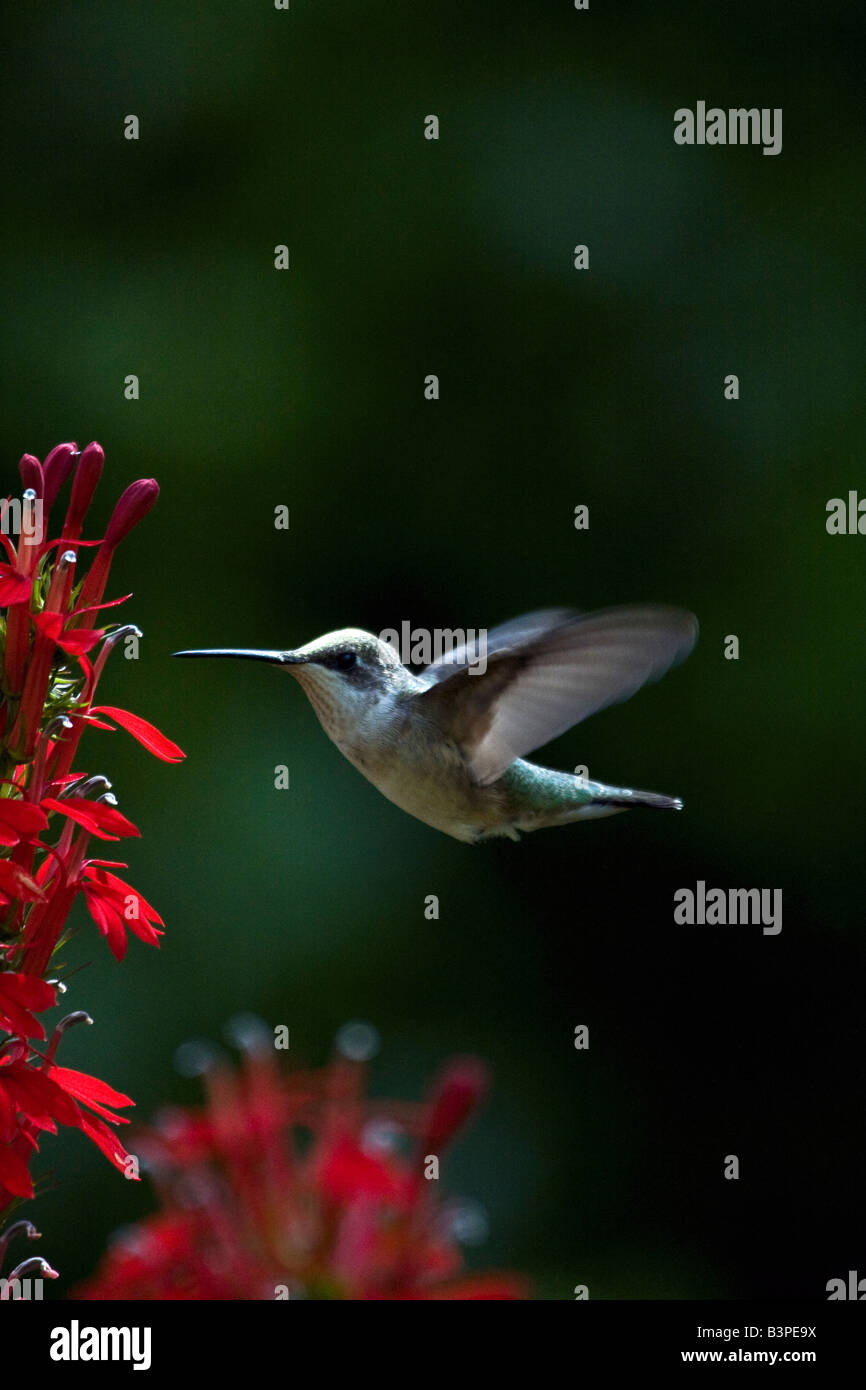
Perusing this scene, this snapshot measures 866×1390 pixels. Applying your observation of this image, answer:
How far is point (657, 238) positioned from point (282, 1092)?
2019 mm

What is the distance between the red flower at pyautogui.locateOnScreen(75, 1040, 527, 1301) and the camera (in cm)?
150

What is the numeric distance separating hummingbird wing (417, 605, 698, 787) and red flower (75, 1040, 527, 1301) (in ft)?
1.10

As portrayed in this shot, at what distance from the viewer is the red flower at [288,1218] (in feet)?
4.92

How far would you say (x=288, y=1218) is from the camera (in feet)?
5.19

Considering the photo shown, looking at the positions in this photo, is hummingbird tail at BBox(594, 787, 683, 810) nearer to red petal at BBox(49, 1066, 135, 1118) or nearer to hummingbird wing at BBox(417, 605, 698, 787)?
hummingbird wing at BBox(417, 605, 698, 787)

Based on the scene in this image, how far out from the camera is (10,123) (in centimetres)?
320

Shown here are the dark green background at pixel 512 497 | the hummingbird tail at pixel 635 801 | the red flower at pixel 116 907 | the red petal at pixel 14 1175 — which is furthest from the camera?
the dark green background at pixel 512 497

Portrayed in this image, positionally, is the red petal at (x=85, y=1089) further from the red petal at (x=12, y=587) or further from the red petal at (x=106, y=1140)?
the red petal at (x=12, y=587)

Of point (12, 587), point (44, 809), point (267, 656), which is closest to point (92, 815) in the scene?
point (44, 809)

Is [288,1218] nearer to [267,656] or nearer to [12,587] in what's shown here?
[267,656]

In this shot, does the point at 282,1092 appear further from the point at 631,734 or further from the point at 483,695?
the point at 631,734

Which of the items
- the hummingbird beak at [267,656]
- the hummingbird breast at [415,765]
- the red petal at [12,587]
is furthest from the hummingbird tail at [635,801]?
the red petal at [12,587]

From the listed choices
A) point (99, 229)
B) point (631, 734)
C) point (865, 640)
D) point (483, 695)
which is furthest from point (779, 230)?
point (483, 695)

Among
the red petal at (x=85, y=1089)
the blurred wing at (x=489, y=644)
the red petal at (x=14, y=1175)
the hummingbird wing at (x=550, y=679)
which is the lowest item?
the red petal at (x=14, y=1175)
